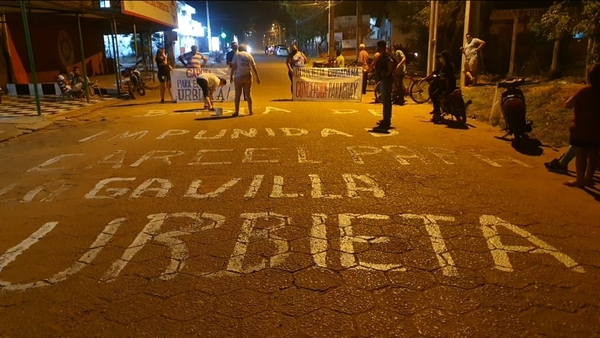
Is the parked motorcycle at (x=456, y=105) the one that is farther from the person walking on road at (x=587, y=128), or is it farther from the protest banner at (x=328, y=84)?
the person walking on road at (x=587, y=128)

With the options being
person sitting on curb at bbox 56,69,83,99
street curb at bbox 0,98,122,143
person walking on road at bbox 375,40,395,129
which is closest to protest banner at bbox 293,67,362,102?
person walking on road at bbox 375,40,395,129

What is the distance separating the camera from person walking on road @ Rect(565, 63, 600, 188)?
600 centimetres

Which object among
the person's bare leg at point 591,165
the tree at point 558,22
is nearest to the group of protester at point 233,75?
the person's bare leg at point 591,165

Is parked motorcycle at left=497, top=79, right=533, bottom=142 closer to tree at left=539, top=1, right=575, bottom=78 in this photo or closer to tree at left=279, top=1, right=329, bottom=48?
tree at left=539, top=1, right=575, bottom=78

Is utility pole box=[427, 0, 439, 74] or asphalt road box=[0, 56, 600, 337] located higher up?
utility pole box=[427, 0, 439, 74]

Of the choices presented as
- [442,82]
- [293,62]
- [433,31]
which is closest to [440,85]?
[442,82]

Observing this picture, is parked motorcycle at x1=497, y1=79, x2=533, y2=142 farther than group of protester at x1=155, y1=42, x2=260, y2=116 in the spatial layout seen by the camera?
No

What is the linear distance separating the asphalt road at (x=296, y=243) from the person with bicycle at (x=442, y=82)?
288 centimetres

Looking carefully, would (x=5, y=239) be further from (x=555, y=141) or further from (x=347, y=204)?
(x=555, y=141)

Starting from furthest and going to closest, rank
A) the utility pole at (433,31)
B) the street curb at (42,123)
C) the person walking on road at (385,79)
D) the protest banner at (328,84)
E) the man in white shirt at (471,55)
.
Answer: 1. the utility pole at (433,31)
2. the protest banner at (328,84)
3. the man in white shirt at (471,55)
4. the street curb at (42,123)
5. the person walking on road at (385,79)

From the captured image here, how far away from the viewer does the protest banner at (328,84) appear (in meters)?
15.6

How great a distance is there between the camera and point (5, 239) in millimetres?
4848

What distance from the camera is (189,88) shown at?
16000 millimetres

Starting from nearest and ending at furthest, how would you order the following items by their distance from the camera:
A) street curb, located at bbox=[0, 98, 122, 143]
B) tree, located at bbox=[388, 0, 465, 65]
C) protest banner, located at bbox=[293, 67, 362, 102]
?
street curb, located at bbox=[0, 98, 122, 143] → protest banner, located at bbox=[293, 67, 362, 102] → tree, located at bbox=[388, 0, 465, 65]
